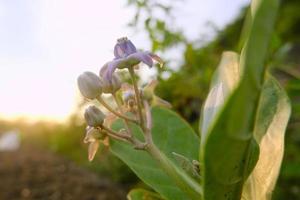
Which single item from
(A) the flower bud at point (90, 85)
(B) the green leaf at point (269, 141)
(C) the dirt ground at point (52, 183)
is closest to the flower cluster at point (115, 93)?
(A) the flower bud at point (90, 85)

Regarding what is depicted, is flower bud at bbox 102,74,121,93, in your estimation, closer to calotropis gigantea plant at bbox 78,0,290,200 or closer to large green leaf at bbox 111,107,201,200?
calotropis gigantea plant at bbox 78,0,290,200

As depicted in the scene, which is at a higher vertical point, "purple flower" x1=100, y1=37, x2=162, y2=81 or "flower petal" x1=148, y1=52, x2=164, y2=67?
"purple flower" x1=100, y1=37, x2=162, y2=81

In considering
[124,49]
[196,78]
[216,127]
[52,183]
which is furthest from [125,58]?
[52,183]

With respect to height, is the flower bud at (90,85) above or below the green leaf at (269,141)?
above

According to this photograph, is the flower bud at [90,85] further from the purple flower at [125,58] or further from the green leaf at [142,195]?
the green leaf at [142,195]

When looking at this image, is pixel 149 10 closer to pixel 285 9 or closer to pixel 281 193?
pixel 281 193

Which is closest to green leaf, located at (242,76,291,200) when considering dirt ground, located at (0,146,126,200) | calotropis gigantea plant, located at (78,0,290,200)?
calotropis gigantea plant, located at (78,0,290,200)

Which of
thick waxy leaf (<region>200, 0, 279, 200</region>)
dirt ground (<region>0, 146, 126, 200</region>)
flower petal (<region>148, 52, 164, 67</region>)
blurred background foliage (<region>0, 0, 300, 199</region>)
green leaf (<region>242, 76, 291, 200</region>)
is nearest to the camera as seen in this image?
thick waxy leaf (<region>200, 0, 279, 200</region>)
